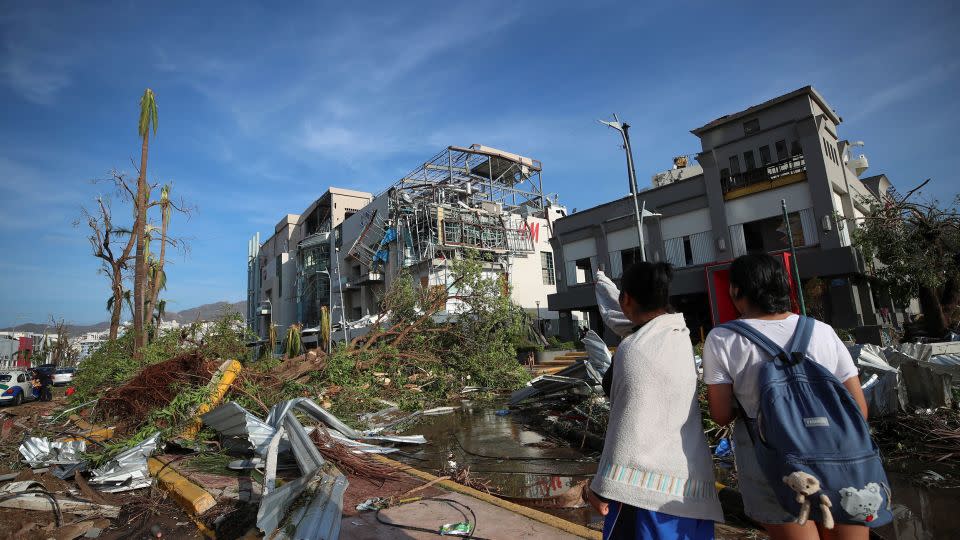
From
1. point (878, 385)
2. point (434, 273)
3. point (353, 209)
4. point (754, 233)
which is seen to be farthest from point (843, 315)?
point (353, 209)

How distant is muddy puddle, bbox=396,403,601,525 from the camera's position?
4.70m

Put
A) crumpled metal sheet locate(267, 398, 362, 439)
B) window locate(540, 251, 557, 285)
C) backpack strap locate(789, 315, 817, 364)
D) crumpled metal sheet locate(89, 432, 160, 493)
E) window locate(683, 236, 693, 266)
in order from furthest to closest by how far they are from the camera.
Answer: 1. window locate(540, 251, 557, 285)
2. window locate(683, 236, 693, 266)
3. crumpled metal sheet locate(267, 398, 362, 439)
4. crumpled metal sheet locate(89, 432, 160, 493)
5. backpack strap locate(789, 315, 817, 364)

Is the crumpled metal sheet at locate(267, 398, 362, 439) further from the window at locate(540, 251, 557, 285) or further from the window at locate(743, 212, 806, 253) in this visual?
the window at locate(540, 251, 557, 285)

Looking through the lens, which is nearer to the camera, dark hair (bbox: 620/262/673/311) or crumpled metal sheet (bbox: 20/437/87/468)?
dark hair (bbox: 620/262/673/311)

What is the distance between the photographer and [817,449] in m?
1.69

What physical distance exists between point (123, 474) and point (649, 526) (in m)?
6.51

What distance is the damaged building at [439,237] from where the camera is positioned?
37.0 metres

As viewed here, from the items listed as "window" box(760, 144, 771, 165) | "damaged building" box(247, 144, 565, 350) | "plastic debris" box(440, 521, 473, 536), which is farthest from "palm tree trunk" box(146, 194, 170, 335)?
"window" box(760, 144, 771, 165)

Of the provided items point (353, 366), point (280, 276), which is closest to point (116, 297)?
point (353, 366)

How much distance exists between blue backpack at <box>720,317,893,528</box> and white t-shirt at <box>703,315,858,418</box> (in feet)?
0.30

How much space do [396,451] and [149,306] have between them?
692 inches

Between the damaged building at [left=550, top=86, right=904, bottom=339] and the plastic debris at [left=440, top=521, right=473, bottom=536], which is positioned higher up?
the damaged building at [left=550, top=86, right=904, bottom=339]

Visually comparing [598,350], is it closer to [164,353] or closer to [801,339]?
[801,339]

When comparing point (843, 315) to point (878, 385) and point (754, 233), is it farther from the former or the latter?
point (878, 385)
